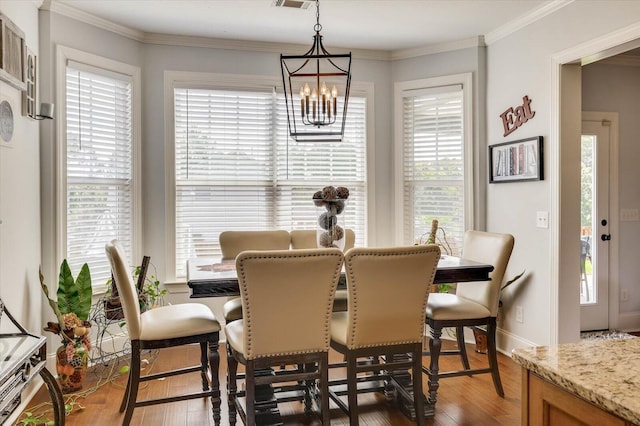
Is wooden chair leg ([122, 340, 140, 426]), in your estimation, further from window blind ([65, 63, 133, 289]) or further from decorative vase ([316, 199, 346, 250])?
window blind ([65, 63, 133, 289])

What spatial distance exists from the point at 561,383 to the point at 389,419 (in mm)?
2021

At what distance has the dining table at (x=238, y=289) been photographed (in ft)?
8.02

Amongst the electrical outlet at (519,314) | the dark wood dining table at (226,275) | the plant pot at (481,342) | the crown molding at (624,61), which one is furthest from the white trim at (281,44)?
the plant pot at (481,342)

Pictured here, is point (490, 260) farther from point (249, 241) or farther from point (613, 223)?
point (613, 223)

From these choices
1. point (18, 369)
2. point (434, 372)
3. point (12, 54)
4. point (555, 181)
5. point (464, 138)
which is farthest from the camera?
point (464, 138)

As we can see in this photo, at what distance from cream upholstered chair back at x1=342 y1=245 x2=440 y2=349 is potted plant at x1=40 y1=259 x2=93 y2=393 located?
1.91 m

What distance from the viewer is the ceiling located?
350cm

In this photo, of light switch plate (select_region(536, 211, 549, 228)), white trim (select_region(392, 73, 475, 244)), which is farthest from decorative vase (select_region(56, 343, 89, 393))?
light switch plate (select_region(536, 211, 549, 228))

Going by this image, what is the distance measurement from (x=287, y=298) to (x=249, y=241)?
1390mm

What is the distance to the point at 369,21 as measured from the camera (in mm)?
3873

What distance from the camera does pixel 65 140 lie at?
11.7ft

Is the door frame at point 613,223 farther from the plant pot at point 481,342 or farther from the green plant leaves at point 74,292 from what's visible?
the green plant leaves at point 74,292

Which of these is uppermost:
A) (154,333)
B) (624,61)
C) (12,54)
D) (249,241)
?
(624,61)

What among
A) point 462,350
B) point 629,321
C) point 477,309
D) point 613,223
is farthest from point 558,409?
point 629,321
